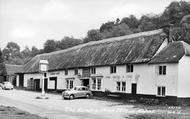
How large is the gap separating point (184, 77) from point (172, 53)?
3.10 metres

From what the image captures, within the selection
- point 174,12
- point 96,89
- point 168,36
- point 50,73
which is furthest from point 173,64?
point 174,12

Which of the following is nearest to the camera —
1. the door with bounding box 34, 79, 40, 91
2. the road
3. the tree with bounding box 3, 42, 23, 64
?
the road

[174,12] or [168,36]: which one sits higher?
[174,12]

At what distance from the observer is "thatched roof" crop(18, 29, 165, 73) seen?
38531 mm

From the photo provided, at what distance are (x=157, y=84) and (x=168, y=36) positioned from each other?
6826 millimetres

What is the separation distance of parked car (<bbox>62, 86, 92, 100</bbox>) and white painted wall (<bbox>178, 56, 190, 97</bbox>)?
13.1 m

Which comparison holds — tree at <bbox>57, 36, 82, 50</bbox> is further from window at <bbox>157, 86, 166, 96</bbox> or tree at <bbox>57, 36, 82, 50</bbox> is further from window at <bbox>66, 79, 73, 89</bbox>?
window at <bbox>157, 86, 166, 96</bbox>

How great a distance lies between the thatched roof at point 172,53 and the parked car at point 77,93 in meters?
10.1

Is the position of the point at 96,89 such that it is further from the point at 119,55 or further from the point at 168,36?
the point at 168,36

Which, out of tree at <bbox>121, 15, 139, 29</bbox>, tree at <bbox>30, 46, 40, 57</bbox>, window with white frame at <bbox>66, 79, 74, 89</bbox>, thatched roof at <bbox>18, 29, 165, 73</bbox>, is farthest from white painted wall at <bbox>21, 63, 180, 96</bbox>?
tree at <bbox>30, 46, 40, 57</bbox>

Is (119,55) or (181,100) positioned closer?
(181,100)

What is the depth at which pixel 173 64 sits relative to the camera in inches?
1318

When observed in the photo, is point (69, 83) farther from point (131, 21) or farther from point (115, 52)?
point (131, 21)

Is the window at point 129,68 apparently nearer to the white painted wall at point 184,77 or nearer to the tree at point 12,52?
the white painted wall at point 184,77
